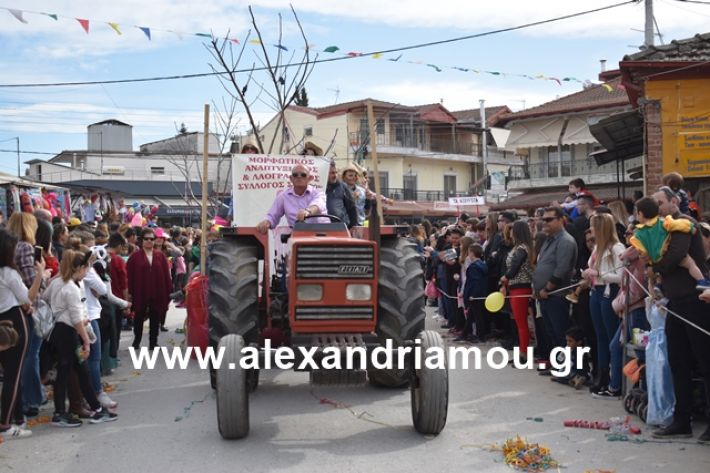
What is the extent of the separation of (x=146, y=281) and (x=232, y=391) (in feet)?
20.7

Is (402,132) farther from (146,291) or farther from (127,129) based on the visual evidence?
(146,291)

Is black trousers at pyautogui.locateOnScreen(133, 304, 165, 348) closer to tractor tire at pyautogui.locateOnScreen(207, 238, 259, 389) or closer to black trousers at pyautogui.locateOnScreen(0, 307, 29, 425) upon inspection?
tractor tire at pyautogui.locateOnScreen(207, 238, 259, 389)

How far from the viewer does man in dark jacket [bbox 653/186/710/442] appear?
21.7ft

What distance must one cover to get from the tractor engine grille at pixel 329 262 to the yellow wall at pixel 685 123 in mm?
8578

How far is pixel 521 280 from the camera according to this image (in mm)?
10836

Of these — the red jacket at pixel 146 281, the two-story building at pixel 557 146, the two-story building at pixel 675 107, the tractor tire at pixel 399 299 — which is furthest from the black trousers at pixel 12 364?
the two-story building at pixel 557 146

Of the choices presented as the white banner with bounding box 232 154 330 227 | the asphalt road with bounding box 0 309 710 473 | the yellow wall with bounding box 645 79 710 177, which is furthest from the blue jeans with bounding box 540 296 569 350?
the yellow wall with bounding box 645 79 710 177

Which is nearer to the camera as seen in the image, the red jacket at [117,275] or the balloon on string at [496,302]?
the balloon on string at [496,302]

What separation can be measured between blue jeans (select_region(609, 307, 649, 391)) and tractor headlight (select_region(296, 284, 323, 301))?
2.95 metres

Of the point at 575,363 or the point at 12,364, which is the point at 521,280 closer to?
the point at 575,363

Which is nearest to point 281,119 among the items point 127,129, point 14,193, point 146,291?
point 14,193

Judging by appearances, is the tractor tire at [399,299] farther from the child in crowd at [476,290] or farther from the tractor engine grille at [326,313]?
the child in crowd at [476,290]

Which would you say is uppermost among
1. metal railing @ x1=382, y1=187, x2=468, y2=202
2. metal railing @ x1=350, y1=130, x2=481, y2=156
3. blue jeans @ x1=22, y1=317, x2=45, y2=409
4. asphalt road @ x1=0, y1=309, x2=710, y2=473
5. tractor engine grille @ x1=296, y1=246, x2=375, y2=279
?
metal railing @ x1=350, y1=130, x2=481, y2=156

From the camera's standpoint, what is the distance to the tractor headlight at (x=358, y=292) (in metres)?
7.23
